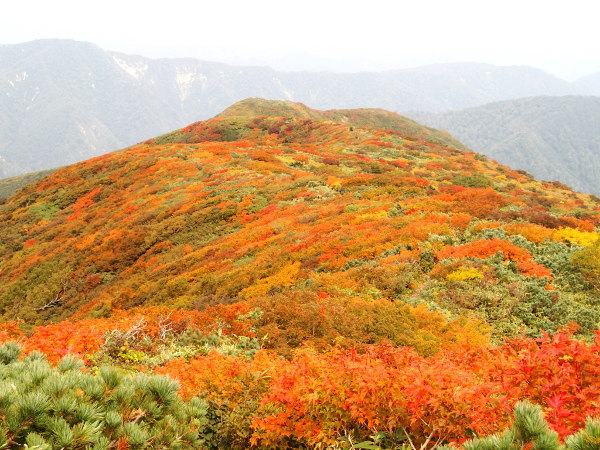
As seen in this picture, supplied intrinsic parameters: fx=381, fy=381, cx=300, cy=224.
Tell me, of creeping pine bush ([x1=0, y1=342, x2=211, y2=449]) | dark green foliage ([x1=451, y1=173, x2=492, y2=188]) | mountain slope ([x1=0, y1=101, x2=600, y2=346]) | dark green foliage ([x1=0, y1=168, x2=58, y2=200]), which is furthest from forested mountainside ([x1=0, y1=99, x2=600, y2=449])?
dark green foliage ([x1=0, y1=168, x2=58, y2=200])

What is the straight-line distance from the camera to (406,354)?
721cm

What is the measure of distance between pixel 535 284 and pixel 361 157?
3468 centimetres

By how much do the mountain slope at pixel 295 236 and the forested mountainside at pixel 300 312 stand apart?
13cm

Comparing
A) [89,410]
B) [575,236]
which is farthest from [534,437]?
[575,236]

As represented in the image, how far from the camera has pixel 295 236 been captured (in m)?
21.3

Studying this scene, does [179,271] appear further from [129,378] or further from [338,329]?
[129,378]

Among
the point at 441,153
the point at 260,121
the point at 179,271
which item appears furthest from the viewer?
the point at 260,121

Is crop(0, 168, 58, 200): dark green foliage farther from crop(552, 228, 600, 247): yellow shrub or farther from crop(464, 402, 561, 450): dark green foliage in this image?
crop(464, 402, 561, 450): dark green foliage

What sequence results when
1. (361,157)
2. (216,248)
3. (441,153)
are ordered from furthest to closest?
1. (441,153)
2. (361,157)
3. (216,248)

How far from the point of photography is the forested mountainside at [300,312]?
15.2ft

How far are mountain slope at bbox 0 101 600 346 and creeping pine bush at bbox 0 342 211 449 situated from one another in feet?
19.3

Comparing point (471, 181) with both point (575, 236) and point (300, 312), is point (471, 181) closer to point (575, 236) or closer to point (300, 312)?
point (575, 236)

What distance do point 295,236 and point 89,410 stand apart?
57.7 feet

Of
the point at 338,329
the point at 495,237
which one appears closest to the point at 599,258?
the point at 495,237
